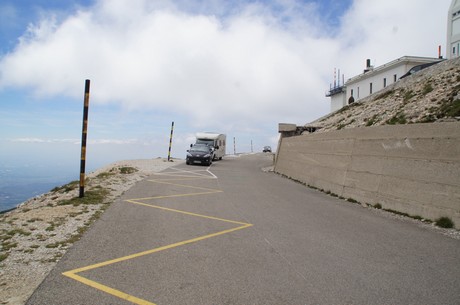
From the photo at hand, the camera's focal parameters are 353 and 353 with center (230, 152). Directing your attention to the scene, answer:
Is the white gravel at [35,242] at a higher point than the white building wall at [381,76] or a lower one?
lower

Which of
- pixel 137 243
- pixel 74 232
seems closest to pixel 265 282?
pixel 137 243

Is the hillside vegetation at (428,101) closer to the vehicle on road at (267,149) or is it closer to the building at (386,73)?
the building at (386,73)

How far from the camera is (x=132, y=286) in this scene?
438 centimetres

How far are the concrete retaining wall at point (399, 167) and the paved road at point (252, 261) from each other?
848 mm

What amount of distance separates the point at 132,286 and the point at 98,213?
4.88 metres

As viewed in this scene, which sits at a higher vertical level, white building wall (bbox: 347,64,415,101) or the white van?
white building wall (bbox: 347,64,415,101)

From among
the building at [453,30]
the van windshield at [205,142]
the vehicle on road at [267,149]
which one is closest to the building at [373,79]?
the building at [453,30]

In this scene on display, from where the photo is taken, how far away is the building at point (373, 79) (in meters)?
41.3

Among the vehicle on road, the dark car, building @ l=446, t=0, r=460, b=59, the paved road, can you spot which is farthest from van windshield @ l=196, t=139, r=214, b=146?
the vehicle on road

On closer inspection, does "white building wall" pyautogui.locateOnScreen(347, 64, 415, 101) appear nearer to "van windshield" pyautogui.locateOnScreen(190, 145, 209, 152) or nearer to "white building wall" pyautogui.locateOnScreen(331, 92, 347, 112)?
"white building wall" pyautogui.locateOnScreen(331, 92, 347, 112)

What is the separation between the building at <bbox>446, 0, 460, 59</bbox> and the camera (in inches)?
1420

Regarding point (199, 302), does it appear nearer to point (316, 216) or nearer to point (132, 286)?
point (132, 286)

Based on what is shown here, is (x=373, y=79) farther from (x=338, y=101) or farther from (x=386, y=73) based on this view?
(x=338, y=101)

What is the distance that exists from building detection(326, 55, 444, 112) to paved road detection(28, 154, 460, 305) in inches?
1480
